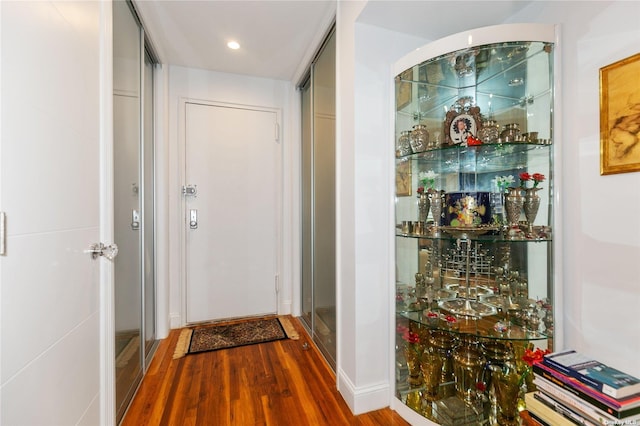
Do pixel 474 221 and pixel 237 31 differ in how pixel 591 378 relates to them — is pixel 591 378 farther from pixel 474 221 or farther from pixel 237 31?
pixel 237 31

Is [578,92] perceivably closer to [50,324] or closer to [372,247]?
[372,247]

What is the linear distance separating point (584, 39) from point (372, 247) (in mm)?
1313

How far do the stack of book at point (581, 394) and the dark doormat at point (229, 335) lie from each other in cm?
185

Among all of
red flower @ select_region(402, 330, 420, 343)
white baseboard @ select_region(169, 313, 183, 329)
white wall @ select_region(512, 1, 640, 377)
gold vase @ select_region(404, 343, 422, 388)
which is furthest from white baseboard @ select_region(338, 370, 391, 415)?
white baseboard @ select_region(169, 313, 183, 329)

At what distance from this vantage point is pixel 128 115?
1.64 metres

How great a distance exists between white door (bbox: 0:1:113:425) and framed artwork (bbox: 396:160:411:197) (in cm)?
149

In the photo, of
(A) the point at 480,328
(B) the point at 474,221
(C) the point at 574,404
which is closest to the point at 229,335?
(A) the point at 480,328

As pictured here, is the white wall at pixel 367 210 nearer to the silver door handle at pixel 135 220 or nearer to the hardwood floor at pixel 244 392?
the hardwood floor at pixel 244 392

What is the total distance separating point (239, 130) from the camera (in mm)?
2799

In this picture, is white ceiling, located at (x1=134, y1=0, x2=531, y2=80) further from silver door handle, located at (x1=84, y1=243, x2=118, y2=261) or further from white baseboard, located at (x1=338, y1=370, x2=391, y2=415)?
white baseboard, located at (x1=338, y1=370, x2=391, y2=415)

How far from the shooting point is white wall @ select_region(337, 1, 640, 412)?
3.50 ft

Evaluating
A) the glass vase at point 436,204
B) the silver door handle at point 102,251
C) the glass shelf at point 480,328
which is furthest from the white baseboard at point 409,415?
the silver door handle at point 102,251

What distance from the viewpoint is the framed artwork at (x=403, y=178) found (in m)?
1.62

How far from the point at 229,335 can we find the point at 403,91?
2365 millimetres
